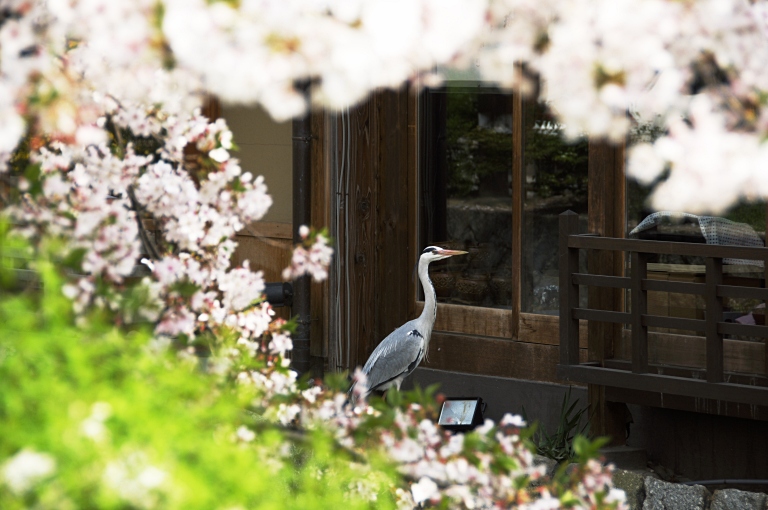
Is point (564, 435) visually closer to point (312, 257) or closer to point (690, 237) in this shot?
point (690, 237)

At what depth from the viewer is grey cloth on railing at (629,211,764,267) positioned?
5.85 m

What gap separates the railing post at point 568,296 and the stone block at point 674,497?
0.84 m

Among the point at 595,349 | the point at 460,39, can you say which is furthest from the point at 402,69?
the point at 595,349

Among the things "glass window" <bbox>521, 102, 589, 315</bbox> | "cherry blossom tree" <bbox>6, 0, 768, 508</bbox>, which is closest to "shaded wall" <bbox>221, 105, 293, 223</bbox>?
"glass window" <bbox>521, 102, 589, 315</bbox>

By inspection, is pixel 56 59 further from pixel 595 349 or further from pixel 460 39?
pixel 595 349

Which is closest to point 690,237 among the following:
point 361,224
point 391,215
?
point 391,215

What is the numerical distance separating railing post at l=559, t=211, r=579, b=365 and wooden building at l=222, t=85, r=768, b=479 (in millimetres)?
11

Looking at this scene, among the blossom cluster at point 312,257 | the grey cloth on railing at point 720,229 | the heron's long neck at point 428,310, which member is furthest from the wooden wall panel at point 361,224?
the blossom cluster at point 312,257

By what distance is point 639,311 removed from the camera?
18.7ft

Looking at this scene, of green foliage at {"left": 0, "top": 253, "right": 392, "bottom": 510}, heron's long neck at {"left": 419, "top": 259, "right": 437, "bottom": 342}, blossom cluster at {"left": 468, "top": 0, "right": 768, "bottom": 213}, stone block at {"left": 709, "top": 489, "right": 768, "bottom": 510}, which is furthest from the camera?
heron's long neck at {"left": 419, "top": 259, "right": 437, "bottom": 342}

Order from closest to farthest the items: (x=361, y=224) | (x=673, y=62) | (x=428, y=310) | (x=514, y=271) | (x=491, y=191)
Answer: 1. (x=673, y=62)
2. (x=428, y=310)
3. (x=514, y=271)
4. (x=491, y=191)
5. (x=361, y=224)

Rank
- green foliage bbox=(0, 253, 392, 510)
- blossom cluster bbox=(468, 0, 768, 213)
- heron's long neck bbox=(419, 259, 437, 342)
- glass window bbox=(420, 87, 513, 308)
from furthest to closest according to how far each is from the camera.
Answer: glass window bbox=(420, 87, 513, 308), heron's long neck bbox=(419, 259, 437, 342), blossom cluster bbox=(468, 0, 768, 213), green foliage bbox=(0, 253, 392, 510)

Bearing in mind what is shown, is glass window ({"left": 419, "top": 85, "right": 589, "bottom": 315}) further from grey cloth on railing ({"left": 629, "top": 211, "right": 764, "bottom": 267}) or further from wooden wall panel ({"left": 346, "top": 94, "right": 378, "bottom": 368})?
grey cloth on railing ({"left": 629, "top": 211, "right": 764, "bottom": 267})

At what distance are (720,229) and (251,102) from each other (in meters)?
3.54
